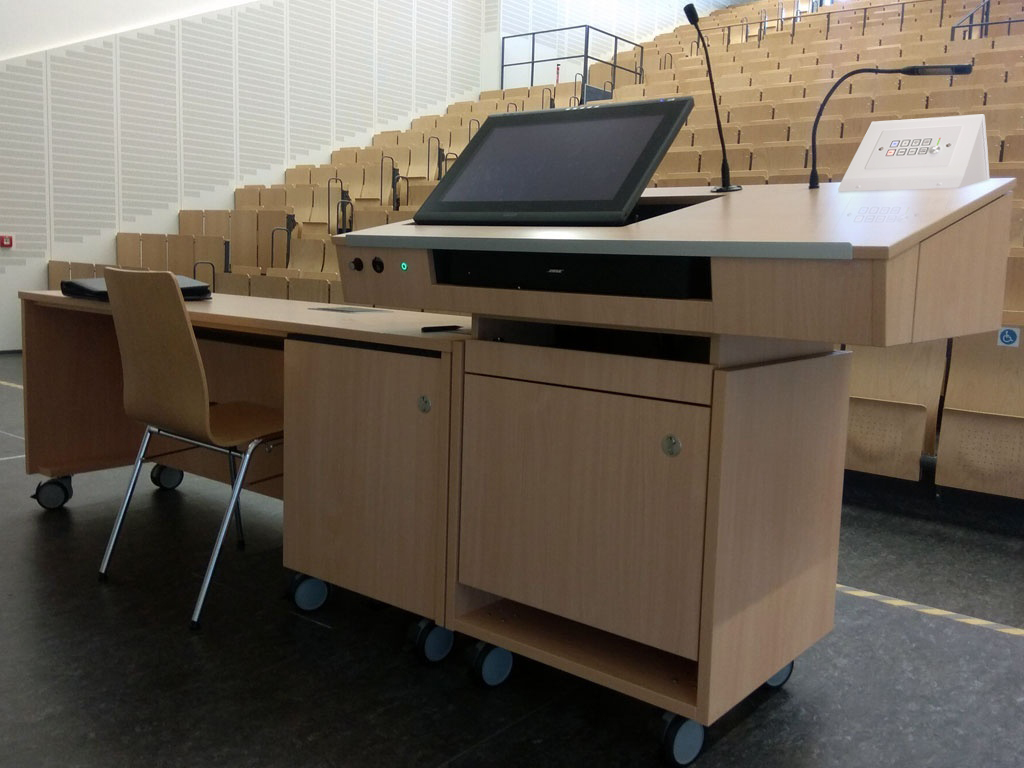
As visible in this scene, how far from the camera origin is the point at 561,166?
1.57 metres

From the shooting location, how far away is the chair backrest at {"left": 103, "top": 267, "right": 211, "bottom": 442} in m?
1.80

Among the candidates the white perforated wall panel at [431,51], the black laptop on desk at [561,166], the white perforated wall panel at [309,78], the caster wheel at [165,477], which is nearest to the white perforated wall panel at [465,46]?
the white perforated wall panel at [431,51]

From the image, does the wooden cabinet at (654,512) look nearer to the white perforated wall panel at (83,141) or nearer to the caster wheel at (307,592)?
the caster wheel at (307,592)

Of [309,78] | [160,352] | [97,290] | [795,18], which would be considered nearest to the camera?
[160,352]

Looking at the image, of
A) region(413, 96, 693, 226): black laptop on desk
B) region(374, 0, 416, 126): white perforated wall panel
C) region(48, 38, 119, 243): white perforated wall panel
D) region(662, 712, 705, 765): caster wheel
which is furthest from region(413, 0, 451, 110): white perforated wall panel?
region(662, 712, 705, 765): caster wheel

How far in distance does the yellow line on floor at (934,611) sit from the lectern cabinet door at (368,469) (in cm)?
104

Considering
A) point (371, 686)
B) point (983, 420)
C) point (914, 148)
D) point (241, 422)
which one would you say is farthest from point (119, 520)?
point (983, 420)

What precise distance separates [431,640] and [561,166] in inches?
35.3

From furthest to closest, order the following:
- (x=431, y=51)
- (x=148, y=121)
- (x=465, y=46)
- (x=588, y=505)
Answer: (x=465, y=46), (x=431, y=51), (x=148, y=121), (x=588, y=505)

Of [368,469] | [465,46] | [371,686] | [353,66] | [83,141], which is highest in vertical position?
[465,46]

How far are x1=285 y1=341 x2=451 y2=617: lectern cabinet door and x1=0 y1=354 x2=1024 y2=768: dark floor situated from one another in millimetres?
158

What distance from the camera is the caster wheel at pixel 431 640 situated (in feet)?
5.48

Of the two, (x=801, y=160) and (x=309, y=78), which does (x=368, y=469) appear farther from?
(x=309, y=78)

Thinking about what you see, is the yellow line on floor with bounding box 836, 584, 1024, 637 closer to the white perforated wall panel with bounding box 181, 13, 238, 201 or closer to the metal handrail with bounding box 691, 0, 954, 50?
the white perforated wall panel with bounding box 181, 13, 238, 201
